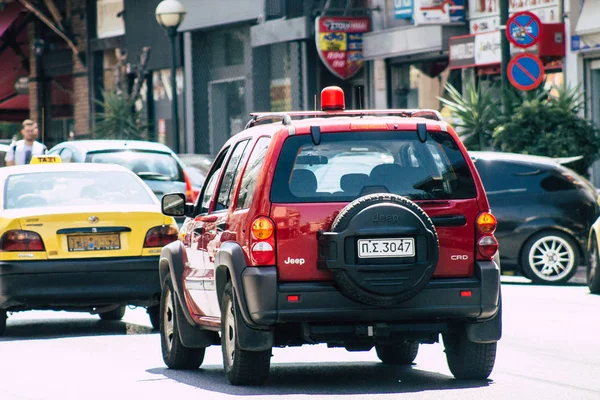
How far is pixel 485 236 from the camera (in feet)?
29.9

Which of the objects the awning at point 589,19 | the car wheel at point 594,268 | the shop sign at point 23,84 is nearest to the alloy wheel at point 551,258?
the car wheel at point 594,268

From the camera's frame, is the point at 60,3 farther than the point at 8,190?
Yes

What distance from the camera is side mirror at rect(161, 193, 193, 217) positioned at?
34.8ft

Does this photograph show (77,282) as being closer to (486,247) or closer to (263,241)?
(263,241)

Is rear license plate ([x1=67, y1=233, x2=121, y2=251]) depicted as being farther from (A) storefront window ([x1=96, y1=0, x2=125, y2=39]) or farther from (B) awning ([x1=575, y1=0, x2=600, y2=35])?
(A) storefront window ([x1=96, y1=0, x2=125, y2=39])

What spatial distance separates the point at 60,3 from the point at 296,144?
40.1m

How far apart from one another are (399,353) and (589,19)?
1635 centimetres

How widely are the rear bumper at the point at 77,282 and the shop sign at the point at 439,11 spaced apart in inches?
693

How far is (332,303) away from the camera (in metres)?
8.84

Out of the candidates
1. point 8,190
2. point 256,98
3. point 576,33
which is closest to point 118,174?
point 8,190

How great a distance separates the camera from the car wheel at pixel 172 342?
10.6 m

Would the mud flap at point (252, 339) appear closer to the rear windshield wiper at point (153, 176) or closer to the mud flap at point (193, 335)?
the mud flap at point (193, 335)

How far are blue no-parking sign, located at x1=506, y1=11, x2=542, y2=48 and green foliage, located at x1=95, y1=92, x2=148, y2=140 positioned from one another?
18305mm

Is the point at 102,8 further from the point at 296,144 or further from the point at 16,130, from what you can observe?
the point at 296,144
